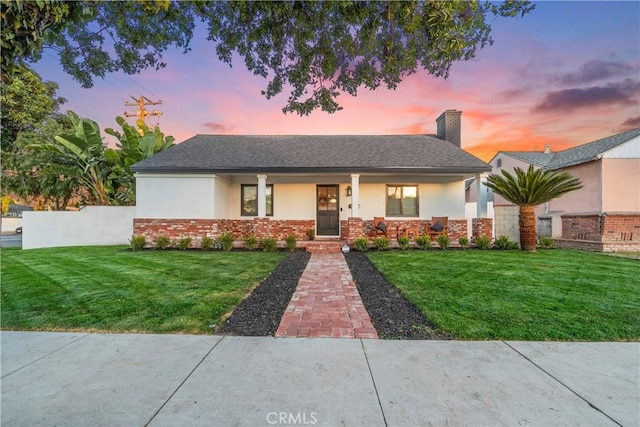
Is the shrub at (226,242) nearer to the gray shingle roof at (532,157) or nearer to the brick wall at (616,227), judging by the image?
the brick wall at (616,227)

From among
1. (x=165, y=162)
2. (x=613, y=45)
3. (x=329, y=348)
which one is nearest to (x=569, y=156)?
(x=613, y=45)

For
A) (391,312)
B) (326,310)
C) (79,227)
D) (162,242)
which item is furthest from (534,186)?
(79,227)

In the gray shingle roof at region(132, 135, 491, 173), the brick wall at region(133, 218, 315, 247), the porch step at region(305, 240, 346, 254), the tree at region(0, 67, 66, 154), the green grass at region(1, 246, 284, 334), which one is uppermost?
the tree at region(0, 67, 66, 154)

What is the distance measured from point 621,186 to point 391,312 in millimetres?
15423

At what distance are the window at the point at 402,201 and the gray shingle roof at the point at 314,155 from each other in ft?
5.36

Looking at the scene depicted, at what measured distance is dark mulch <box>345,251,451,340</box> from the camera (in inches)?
153

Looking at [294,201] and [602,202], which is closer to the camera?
[602,202]

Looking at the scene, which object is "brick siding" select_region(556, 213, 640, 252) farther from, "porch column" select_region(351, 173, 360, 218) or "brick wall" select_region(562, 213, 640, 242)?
"porch column" select_region(351, 173, 360, 218)

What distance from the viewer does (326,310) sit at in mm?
4816

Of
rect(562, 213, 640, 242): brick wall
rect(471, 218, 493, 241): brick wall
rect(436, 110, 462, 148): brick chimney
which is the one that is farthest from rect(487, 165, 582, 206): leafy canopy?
rect(436, 110, 462, 148): brick chimney

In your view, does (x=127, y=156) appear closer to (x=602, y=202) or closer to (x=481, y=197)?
(x=481, y=197)

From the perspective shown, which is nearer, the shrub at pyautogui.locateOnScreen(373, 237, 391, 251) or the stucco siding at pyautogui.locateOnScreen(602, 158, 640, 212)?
the shrub at pyautogui.locateOnScreen(373, 237, 391, 251)

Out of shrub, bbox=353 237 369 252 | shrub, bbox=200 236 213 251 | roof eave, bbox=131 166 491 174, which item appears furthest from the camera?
roof eave, bbox=131 166 491 174

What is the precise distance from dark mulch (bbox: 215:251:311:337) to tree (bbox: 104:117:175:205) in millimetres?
10556
